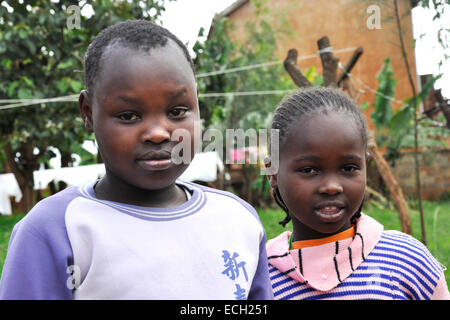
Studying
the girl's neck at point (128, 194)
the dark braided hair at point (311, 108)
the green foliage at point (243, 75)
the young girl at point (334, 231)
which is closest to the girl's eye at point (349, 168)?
the young girl at point (334, 231)

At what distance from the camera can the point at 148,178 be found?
1114 mm

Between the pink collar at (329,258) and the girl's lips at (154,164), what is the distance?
0.70 metres

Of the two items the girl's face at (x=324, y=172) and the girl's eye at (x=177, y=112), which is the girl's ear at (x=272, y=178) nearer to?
the girl's face at (x=324, y=172)

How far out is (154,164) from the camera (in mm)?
1110

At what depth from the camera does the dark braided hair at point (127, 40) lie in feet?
3.72

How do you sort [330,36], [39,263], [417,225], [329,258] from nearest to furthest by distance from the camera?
[39,263] < [329,258] < [417,225] < [330,36]

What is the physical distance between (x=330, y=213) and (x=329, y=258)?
17 cm

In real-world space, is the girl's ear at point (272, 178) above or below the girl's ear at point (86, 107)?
below

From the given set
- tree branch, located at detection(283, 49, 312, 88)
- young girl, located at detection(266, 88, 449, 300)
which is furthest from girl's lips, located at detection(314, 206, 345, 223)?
tree branch, located at detection(283, 49, 312, 88)

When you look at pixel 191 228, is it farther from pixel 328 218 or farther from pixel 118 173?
pixel 328 218

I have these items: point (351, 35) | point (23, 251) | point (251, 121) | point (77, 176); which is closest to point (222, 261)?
point (23, 251)

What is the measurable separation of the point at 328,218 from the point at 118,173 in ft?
2.33

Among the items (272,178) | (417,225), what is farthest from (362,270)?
(417,225)

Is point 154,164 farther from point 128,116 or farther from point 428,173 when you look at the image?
point 428,173
